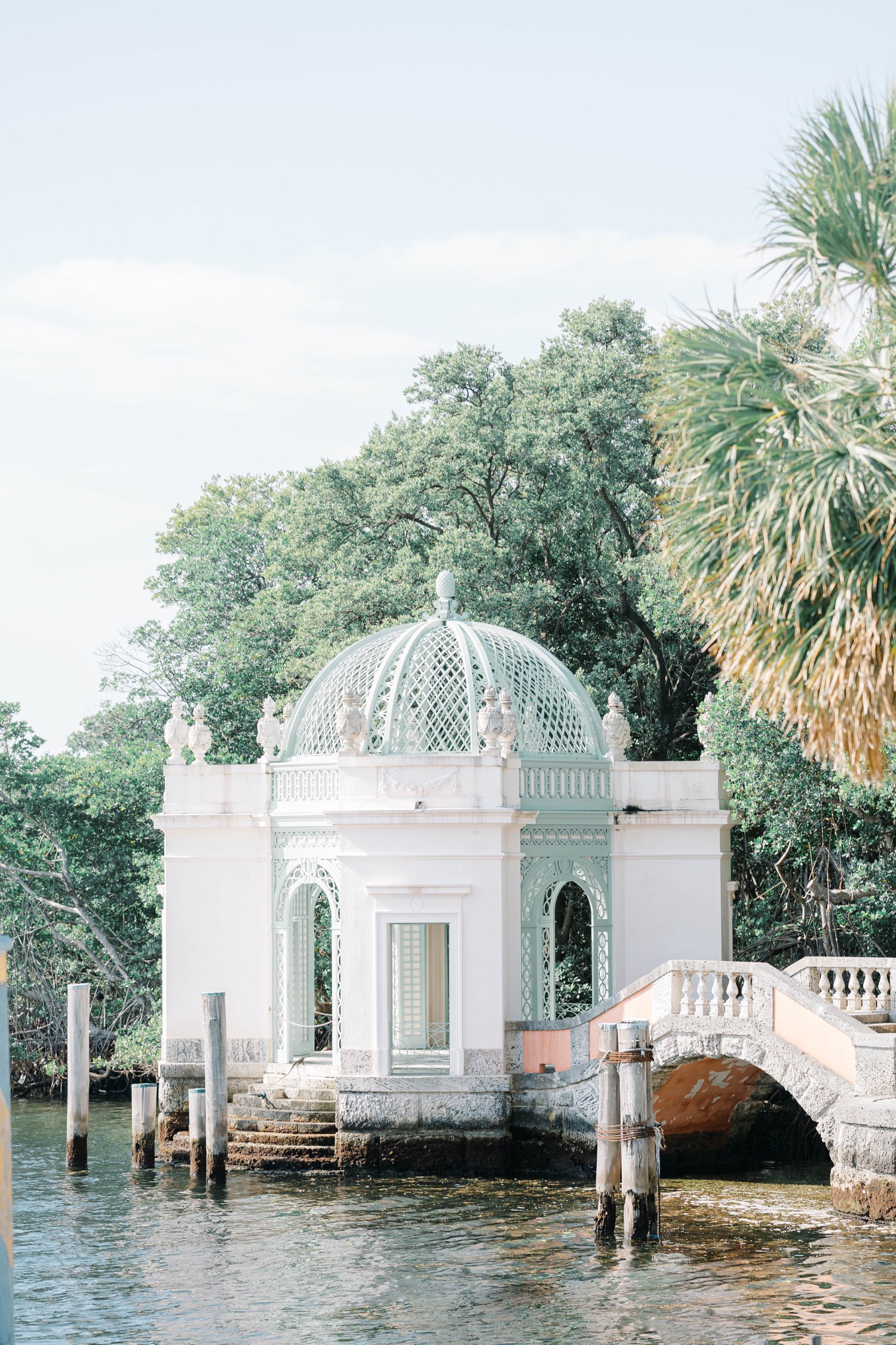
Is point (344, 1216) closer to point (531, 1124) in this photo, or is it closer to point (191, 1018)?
point (531, 1124)

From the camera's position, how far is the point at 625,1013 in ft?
81.3

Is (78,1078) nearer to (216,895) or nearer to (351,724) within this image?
(216,895)

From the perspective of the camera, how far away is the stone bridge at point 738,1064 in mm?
21062

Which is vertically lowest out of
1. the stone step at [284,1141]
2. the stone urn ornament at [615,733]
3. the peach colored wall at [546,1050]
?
the stone step at [284,1141]

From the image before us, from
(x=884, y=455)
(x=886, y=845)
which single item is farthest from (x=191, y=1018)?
(x=884, y=455)

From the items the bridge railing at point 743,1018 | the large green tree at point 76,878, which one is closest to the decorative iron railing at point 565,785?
the bridge railing at point 743,1018

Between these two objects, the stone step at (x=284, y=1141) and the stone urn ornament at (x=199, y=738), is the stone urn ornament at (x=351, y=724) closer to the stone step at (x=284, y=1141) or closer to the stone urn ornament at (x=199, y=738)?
the stone urn ornament at (x=199, y=738)

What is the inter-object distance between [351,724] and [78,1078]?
659 cm

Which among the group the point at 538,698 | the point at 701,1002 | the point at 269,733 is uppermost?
the point at 538,698

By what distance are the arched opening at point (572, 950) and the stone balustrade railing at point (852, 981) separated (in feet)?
24.3

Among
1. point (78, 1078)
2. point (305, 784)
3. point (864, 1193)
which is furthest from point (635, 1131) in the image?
point (78, 1078)

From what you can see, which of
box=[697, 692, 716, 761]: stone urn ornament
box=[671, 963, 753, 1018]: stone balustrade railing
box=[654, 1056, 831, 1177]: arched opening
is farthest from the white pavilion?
box=[671, 963, 753, 1018]: stone balustrade railing

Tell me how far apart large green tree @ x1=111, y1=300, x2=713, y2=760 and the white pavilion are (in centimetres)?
589

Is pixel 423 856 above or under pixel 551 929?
above
